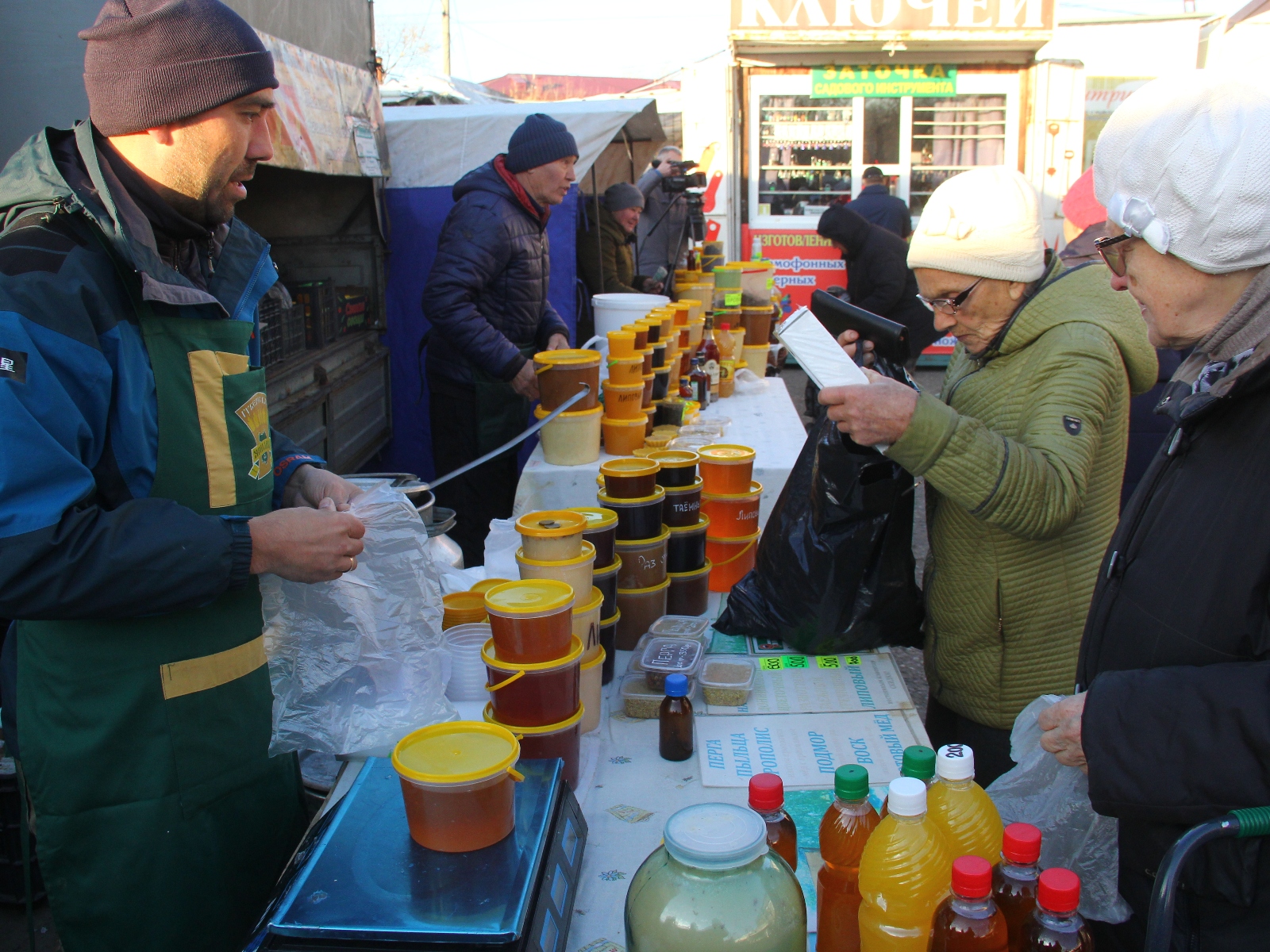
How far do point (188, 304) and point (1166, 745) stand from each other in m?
1.58

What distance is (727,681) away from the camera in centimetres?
204

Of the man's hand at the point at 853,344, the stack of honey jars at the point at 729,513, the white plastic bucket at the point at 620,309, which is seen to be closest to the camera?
the man's hand at the point at 853,344

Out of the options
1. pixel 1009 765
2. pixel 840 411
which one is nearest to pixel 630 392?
pixel 840 411

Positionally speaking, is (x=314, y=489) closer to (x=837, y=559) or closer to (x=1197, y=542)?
(x=837, y=559)

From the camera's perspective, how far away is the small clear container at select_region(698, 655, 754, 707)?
2.01 m

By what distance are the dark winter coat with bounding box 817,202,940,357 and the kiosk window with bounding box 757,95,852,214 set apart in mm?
4352

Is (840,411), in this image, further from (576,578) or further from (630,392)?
(630,392)

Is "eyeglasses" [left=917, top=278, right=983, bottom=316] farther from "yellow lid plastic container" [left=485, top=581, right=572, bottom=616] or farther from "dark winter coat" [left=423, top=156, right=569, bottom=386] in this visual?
"dark winter coat" [left=423, top=156, right=569, bottom=386]

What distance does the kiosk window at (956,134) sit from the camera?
11039 millimetres

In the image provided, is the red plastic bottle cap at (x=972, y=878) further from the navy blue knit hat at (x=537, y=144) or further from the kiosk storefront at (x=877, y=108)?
the kiosk storefront at (x=877, y=108)

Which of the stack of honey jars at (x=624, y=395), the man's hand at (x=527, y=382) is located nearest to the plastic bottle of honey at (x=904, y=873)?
the stack of honey jars at (x=624, y=395)

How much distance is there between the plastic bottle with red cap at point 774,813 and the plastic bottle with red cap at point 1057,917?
35 cm

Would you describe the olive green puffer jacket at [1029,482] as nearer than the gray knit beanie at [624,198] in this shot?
Yes

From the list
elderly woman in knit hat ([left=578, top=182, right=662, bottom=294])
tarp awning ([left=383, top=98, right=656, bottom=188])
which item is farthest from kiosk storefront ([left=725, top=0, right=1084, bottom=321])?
tarp awning ([left=383, top=98, right=656, bottom=188])
